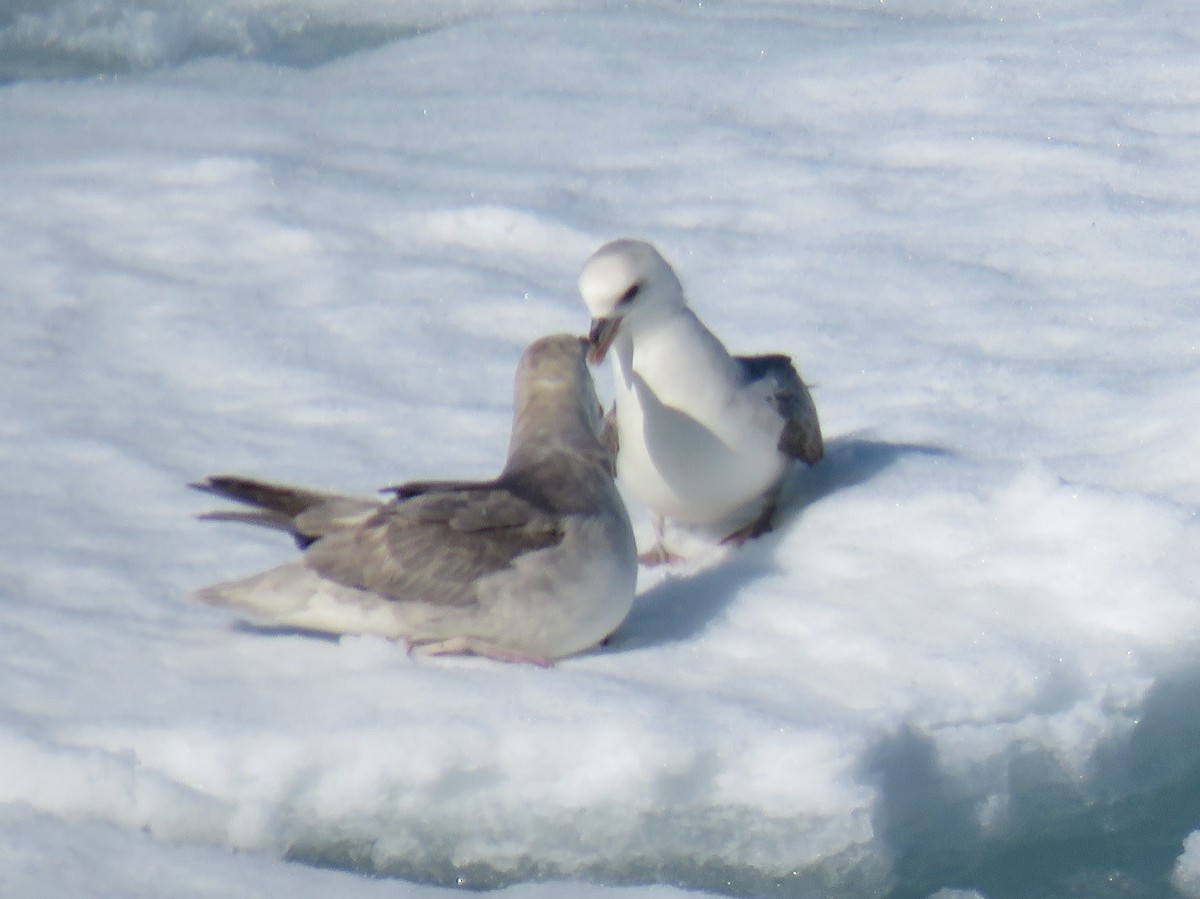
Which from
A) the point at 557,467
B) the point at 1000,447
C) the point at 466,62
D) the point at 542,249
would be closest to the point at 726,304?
the point at 542,249

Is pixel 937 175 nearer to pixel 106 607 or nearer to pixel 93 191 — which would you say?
pixel 93 191

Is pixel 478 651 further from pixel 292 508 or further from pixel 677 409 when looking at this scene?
pixel 677 409

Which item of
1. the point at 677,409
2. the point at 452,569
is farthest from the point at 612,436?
the point at 452,569

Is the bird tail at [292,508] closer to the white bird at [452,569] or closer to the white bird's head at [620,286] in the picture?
the white bird at [452,569]

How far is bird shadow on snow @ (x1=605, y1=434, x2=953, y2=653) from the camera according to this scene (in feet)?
12.1

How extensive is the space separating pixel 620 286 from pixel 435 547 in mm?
853

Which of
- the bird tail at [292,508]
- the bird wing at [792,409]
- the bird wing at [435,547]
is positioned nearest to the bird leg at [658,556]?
the bird wing at [792,409]

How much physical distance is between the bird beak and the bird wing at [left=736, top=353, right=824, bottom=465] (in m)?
0.42

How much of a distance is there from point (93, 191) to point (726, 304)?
2.73m

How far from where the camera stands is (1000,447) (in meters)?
4.49

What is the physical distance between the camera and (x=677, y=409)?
3988mm

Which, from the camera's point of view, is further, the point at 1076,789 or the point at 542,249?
the point at 542,249

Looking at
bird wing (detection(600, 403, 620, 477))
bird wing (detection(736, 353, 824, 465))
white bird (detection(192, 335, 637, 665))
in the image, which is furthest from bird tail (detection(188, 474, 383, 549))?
bird wing (detection(736, 353, 824, 465))

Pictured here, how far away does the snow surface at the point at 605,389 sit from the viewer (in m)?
3.03
